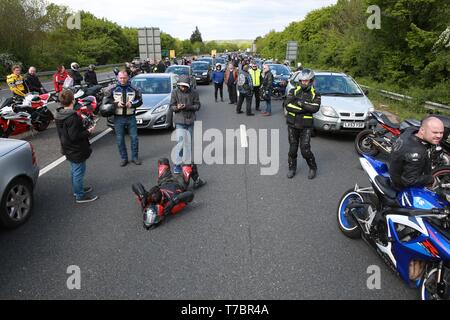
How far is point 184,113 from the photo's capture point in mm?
6098

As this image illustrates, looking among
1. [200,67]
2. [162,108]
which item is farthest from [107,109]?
[200,67]

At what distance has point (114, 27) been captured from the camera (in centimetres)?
6831

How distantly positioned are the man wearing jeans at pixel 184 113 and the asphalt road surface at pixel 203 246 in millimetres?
667

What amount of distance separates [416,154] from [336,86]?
7.12 m

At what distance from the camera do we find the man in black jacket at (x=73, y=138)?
463cm

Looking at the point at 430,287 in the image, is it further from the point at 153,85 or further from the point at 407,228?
the point at 153,85

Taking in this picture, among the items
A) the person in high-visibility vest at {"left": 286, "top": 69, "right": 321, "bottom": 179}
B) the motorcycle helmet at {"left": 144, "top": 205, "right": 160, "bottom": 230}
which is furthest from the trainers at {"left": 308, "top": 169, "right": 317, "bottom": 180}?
the motorcycle helmet at {"left": 144, "top": 205, "right": 160, "bottom": 230}

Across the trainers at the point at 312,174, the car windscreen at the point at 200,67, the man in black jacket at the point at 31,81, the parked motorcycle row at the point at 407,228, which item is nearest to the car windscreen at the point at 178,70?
the car windscreen at the point at 200,67

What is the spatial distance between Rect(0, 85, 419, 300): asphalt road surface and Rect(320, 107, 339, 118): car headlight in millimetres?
2457

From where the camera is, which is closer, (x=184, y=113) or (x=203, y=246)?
(x=203, y=246)

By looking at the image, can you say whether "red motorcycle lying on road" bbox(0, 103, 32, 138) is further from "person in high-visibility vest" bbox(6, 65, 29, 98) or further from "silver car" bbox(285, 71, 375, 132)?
"silver car" bbox(285, 71, 375, 132)

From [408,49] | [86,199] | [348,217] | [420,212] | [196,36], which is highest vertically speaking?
[196,36]

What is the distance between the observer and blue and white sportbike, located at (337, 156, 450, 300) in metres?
2.69
